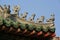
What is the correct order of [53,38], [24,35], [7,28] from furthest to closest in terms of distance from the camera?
1. [53,38]
2. [24,35]
3. [7,28]

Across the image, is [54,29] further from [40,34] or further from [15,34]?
[15,34]

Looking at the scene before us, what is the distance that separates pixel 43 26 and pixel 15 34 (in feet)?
3.69

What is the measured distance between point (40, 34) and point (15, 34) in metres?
0.90

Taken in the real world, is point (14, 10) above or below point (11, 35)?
above

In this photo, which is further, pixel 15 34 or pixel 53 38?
pixel 53 38

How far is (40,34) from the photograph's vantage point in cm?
966

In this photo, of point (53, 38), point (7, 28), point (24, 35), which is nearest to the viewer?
point (7, 28)

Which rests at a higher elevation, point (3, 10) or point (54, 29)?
point (3, 10)

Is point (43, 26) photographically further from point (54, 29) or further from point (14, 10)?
point (14, 10)

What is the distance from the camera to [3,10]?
30.9 feet

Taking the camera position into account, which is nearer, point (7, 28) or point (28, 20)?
point (7, 28)

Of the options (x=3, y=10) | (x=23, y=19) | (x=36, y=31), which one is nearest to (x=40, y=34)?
(x=36, y=31)

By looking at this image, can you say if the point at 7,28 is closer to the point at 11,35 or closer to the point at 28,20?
the point at 11,35

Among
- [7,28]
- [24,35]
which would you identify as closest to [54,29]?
[24,35]
